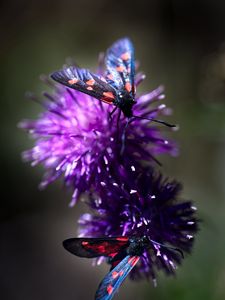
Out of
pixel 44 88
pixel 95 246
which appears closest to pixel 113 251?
pixel 95 246

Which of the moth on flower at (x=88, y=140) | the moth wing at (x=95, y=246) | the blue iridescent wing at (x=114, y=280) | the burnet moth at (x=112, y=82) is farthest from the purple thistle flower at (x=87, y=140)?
the blue iridescent wing at (x=114, y=280)

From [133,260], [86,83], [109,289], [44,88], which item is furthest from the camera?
[44,88]

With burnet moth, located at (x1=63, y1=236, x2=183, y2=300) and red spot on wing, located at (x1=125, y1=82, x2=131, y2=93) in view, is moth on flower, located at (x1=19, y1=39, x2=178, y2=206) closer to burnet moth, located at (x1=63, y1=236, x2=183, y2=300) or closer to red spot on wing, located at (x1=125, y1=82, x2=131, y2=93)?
red spot on wing, located at (x1=125, y1=82, x2=131, y2=93)

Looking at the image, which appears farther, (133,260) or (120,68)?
(120,68)

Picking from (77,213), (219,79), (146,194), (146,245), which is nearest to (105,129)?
(146,194)

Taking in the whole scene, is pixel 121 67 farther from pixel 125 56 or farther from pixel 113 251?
pixel 113 251

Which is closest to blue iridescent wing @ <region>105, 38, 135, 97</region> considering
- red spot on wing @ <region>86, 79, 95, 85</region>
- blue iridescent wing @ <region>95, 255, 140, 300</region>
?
red spot on wing @ <region>86, 79, 95, 85</region>

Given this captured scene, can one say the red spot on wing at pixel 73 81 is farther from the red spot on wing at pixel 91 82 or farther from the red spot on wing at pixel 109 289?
the red spot on wing at pixel 109 289
